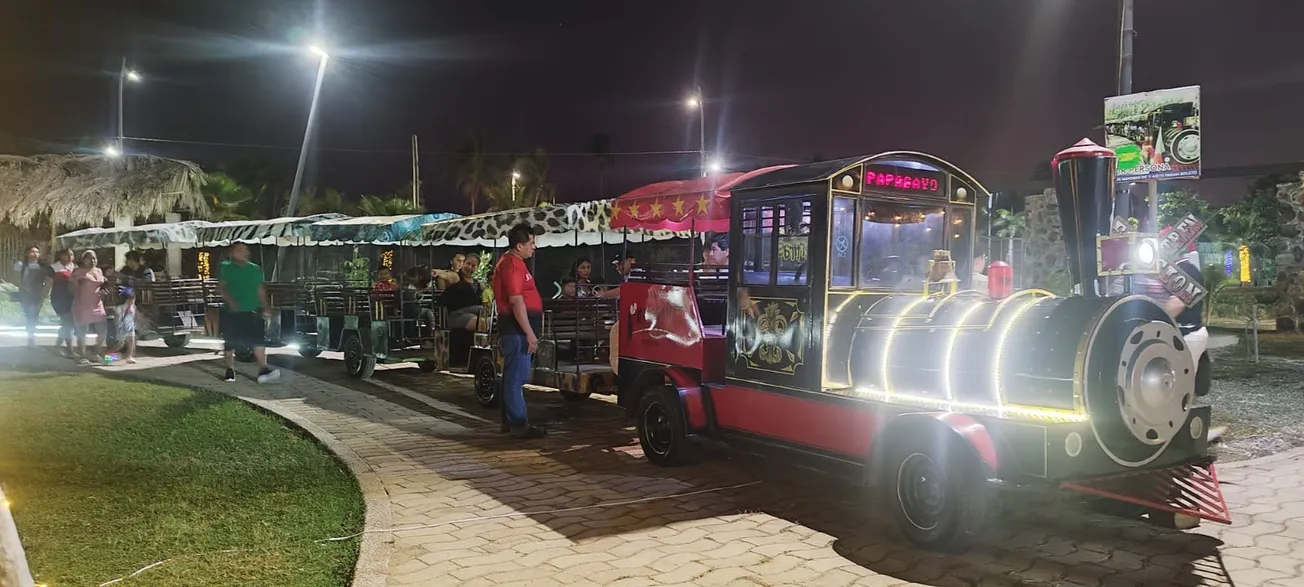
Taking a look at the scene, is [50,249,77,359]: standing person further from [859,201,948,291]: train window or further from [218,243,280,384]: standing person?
[859,201,948,291]: train window

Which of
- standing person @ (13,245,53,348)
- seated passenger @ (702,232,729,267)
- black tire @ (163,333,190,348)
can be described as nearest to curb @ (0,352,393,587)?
seated passenger @ (702,232,729,267)

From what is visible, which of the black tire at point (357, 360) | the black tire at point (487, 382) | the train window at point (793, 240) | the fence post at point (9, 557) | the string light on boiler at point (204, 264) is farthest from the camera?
the string light on boiler at point (204, 264)

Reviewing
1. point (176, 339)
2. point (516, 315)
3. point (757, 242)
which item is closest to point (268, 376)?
point (516, 315)

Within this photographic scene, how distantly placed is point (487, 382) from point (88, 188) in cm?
2046

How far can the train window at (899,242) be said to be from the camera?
6.25 meters

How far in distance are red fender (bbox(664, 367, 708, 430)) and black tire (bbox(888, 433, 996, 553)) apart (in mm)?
2129

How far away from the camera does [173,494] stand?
605 cm

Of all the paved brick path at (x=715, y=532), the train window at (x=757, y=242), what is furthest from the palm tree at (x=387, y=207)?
the train window at (x=757, y=242)

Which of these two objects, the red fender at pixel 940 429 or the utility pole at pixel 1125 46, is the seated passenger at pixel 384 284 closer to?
the red fender at pixel 940 429

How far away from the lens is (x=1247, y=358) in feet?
44.1

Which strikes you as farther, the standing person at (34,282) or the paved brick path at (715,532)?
the standing person at (34,282)

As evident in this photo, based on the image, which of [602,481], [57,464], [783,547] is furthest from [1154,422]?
[57,464]

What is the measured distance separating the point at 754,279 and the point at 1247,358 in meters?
11.2

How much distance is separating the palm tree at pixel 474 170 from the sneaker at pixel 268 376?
41886 mm
